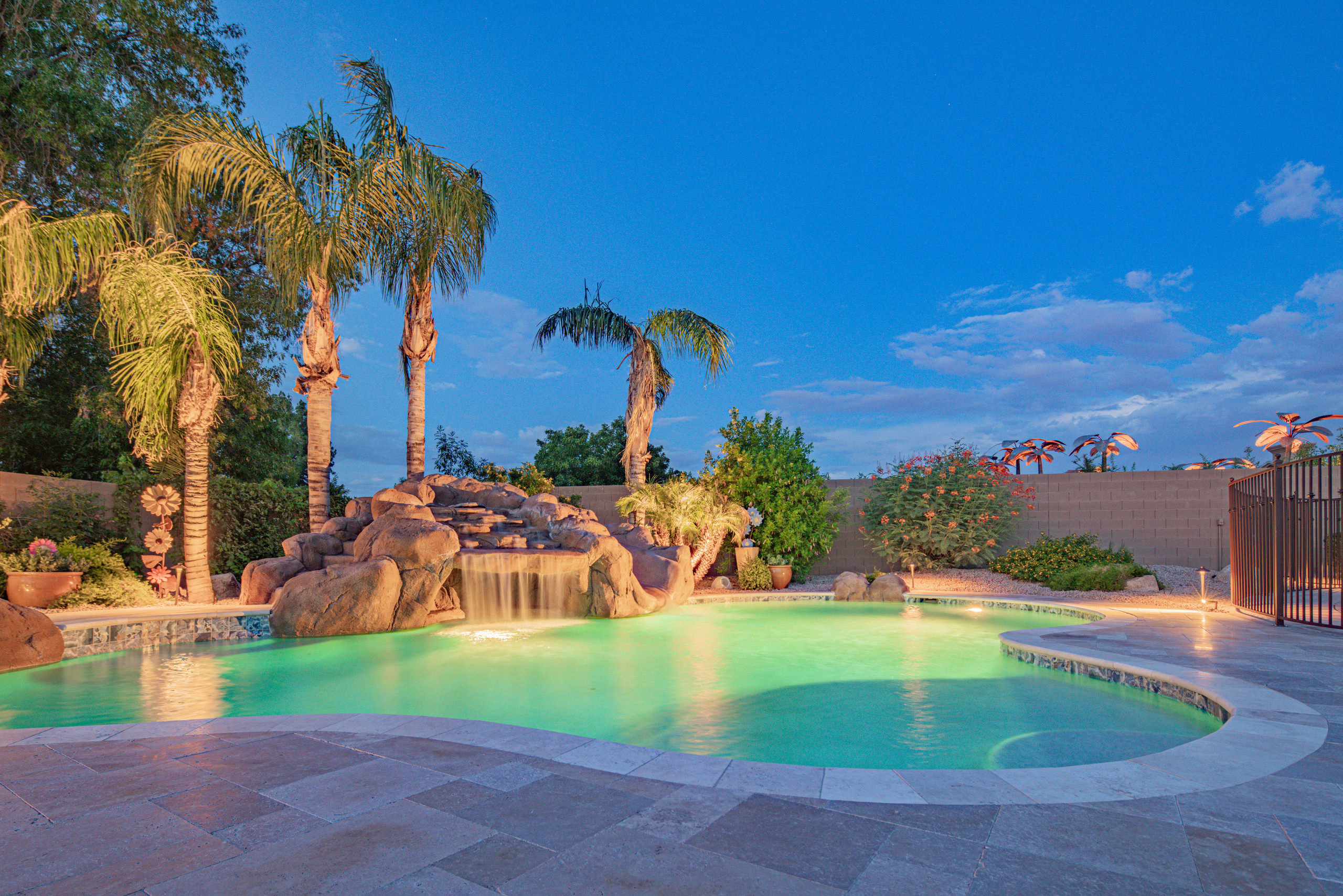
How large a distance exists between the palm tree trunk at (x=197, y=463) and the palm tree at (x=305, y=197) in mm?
1370

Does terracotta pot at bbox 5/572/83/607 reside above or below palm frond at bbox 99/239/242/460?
below

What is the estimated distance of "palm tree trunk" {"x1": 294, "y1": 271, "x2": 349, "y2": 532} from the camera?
445 inches

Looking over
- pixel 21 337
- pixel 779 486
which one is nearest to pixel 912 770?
pixel 779 486

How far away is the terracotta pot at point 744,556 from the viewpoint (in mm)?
14086

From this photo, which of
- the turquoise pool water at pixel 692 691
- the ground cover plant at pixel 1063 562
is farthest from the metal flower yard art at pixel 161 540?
the ground cover plant at pixel 1063 562

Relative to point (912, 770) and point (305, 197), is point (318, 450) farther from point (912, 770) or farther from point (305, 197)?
point (912, 770)

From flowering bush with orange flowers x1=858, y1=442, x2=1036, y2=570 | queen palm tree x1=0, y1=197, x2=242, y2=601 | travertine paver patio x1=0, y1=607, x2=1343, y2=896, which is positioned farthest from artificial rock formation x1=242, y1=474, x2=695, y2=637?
travertine paver patio x1=0, y1=607, x2=1343, y2=896

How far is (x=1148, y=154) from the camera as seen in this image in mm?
15070

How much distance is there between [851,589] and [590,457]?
12.3 meters

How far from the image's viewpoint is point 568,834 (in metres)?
2.29

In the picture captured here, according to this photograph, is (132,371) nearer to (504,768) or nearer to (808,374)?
(504,768)

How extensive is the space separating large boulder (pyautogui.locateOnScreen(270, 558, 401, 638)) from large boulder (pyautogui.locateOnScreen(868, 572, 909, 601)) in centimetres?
791

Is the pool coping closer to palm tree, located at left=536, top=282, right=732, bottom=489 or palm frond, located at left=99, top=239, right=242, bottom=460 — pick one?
palm frond, located at left=99, top=239, right=242, bottom=460

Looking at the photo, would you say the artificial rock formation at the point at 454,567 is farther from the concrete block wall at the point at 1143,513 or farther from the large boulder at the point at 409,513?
the concrete block wall at the point at 1143,513
